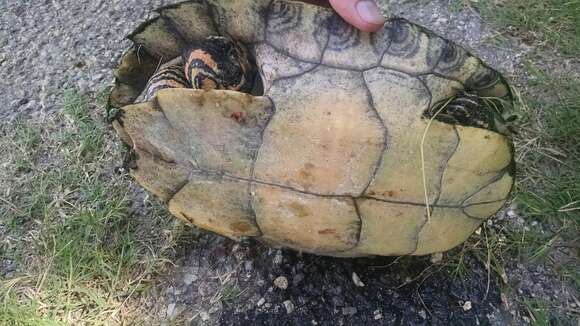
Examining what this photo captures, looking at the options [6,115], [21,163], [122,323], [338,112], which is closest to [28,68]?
[6,115]

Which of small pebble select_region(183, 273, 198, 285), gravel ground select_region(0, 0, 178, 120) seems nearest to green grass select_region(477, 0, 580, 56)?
gravel ground select_region(0, 0, 178, 120)

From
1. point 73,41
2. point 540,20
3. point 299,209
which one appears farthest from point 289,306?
point 73,41

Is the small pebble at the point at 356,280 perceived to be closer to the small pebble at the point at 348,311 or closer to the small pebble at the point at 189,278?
the small pebble at the point at 348,311

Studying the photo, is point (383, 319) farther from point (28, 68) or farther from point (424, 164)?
point (28, 68)

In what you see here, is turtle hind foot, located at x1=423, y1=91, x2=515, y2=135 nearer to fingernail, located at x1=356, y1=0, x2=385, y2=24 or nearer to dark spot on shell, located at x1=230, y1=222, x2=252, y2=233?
fingernail, located at x1=356, y1=0, x2=385, y2=24

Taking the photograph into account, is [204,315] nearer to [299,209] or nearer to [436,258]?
[299,209]

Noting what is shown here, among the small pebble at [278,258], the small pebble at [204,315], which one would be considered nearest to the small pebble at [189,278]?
the small pebble at [204,315]
